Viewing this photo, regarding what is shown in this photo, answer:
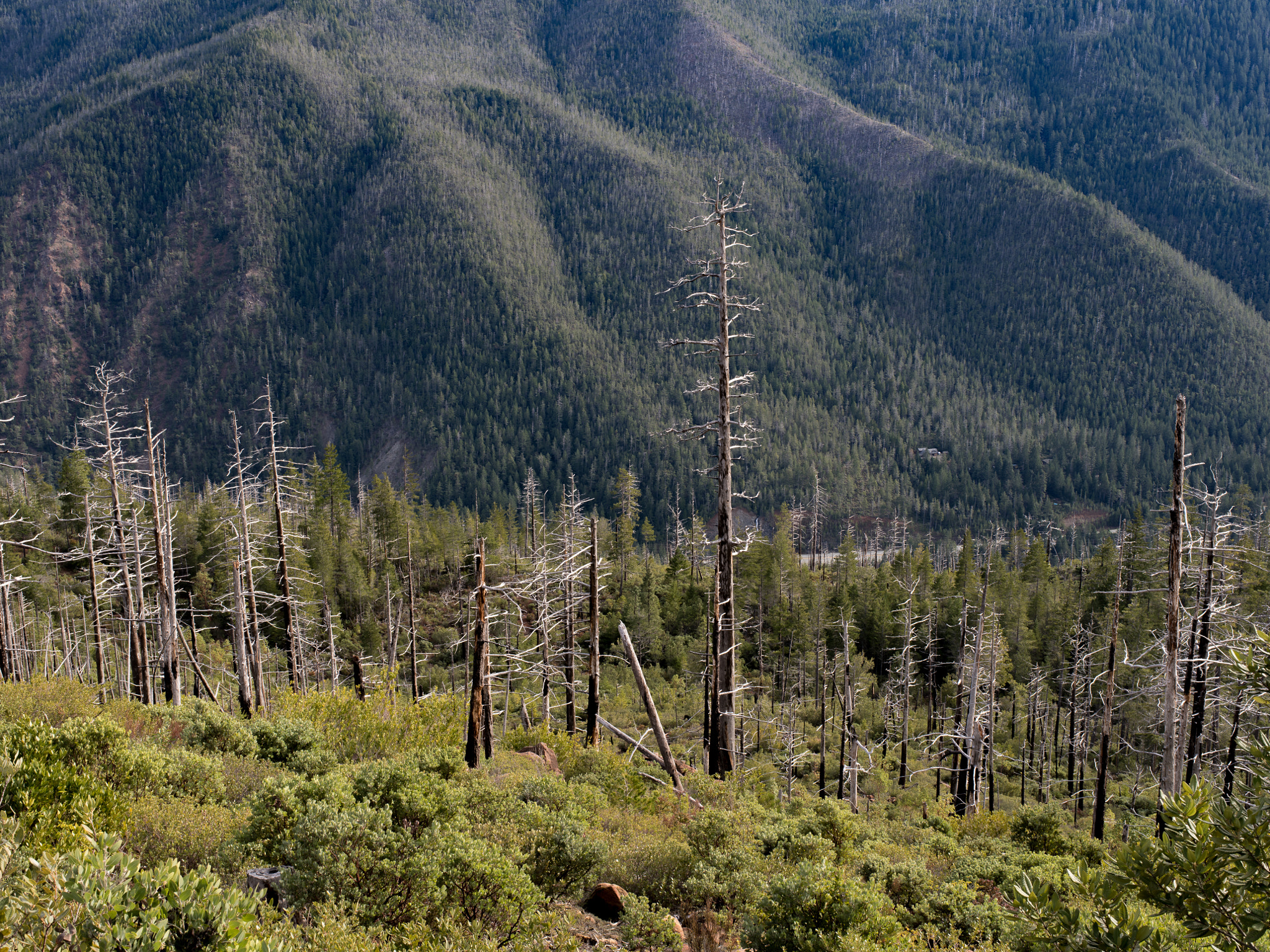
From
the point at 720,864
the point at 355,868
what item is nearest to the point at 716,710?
the point at 720,864

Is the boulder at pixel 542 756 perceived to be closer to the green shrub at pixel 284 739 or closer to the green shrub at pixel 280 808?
the green shrub at pixel 284 739

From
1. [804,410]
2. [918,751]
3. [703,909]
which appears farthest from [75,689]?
[804,410]

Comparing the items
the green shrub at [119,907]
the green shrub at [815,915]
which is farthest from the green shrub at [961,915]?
the green shrub at [119,907]

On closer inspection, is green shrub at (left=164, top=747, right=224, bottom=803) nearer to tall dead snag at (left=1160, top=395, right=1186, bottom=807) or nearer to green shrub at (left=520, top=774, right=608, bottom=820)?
green shrub at (left=520, top=774, right=608, bottom=820)

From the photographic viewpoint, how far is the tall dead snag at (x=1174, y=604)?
17.9 metres

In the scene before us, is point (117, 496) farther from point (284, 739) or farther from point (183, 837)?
point (183, 837)

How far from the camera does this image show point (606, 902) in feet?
36.2

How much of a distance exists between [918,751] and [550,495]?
13485 centimetres

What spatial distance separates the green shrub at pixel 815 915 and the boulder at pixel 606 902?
3065mm

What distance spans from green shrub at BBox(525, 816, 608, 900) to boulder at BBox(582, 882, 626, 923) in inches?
32.3

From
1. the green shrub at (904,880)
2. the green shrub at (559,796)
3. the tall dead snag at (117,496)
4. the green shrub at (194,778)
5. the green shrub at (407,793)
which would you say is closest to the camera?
the green shrub at (407,793)

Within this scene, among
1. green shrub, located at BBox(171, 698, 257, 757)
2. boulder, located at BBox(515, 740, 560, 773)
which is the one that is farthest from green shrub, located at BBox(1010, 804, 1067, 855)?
green shrub, located at BBox(171, 698, 257, 757)

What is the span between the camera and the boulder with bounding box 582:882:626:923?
1091 centimetres

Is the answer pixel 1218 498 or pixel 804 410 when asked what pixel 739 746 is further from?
pixel 804 410
